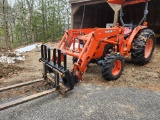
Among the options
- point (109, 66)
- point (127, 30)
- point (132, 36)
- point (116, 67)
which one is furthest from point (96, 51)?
point (127, 30)

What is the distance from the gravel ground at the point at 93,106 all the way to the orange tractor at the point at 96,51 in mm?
343

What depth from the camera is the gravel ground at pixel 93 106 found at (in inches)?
115

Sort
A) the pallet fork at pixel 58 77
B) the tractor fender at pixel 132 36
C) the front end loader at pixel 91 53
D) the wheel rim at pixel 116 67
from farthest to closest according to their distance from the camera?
the tractor fender at pixel 132 36, the wheel rim at pixel 116 67, the front end loader at pixel 91 53, the pallet fork at pixel 58 77

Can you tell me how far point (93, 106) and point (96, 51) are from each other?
1625 mm

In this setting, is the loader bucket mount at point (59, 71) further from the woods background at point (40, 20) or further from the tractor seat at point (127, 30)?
the woods background at point (40, 20)

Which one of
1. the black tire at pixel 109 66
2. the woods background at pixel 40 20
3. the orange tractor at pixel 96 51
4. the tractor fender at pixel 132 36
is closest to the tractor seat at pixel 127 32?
the orange tractor at pixel 96 51

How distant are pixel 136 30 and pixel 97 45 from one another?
1.87 metres

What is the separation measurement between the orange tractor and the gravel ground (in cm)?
34

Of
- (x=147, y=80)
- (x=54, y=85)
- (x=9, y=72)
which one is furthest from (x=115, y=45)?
(x=9, y=72)

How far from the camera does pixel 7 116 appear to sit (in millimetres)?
2900

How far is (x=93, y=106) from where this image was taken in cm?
325

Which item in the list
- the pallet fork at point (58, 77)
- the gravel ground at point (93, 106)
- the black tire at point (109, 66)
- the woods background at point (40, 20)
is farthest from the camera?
the woods background at point (40, 20)

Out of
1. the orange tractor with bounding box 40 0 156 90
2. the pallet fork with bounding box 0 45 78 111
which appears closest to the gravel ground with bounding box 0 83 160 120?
the pallet fork with bounding box 0 45 78 111

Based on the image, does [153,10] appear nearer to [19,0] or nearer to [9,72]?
[9,72]
